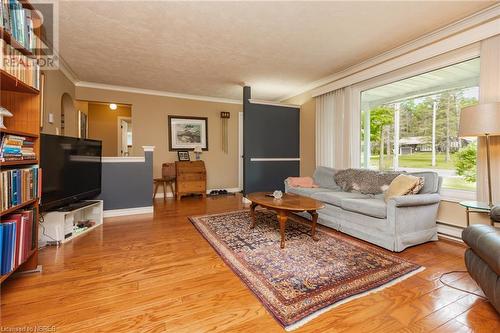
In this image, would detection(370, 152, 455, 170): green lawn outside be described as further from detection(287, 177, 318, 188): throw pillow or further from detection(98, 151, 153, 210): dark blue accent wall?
detection(98, 151, 153, 210): dark blue accent wall

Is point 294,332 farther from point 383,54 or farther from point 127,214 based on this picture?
point 383,54

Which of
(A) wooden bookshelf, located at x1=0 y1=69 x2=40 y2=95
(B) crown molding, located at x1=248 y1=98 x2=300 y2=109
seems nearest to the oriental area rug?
(A) wooden bookshelf, located at x1=0 y1=69 x2=40 y2=95

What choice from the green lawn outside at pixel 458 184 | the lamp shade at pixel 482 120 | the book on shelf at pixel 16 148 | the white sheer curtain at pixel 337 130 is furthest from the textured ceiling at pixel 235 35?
the green lawn outside at pixel 458 184

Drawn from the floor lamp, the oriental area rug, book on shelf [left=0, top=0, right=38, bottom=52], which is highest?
book on shelf [left=0, top=0, right=38, bottom=52]

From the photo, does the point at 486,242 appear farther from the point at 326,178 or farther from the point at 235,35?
the point at 235,35

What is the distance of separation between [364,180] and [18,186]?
3.80 m

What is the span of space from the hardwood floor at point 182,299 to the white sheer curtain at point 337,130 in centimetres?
207

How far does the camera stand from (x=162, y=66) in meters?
3.96

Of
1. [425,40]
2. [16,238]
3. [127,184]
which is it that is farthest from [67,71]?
[425,40]

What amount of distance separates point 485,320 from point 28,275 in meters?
3.31

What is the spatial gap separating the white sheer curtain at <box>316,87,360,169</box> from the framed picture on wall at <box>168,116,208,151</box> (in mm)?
2910

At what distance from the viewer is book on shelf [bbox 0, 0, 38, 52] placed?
157 cm

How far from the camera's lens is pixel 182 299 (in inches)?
63.4

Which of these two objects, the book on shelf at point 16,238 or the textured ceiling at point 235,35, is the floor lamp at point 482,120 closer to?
the textured ceiling at point 235,35
